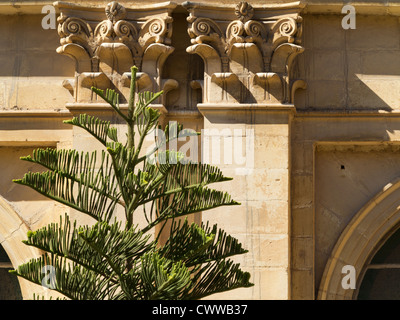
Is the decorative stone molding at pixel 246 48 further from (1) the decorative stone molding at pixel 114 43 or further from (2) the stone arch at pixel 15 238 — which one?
(2) the stone arch at pixel 15 238

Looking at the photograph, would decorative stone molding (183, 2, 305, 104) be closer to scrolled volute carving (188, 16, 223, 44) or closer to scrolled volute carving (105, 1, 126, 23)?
scrolled volute carving (188, 16, 223, 44)

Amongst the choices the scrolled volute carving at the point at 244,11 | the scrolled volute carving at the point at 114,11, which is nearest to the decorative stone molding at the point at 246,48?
the scrolled volute carving at the point at 244,11

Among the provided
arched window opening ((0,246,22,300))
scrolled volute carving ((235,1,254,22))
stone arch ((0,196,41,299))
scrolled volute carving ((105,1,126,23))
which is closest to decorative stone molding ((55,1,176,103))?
scrolled volute carving ((105,1,126,23))

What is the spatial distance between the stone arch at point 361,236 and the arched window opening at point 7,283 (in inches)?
113

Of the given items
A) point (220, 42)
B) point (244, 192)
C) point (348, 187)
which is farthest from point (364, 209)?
point (220, 42)

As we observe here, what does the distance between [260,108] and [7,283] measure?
2.95 meters

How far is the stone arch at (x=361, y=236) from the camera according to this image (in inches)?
318

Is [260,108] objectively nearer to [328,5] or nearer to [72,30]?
[328,5]

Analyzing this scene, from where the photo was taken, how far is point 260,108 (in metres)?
7.96

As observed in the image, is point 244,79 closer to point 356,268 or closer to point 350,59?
point 350,59

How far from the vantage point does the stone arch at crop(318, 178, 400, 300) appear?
8.09 metres

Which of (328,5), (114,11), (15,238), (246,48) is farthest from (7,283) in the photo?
(328,5)

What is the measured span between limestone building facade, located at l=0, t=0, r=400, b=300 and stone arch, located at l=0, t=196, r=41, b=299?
1 centimetres

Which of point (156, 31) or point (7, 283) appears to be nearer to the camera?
point (156, 31)
